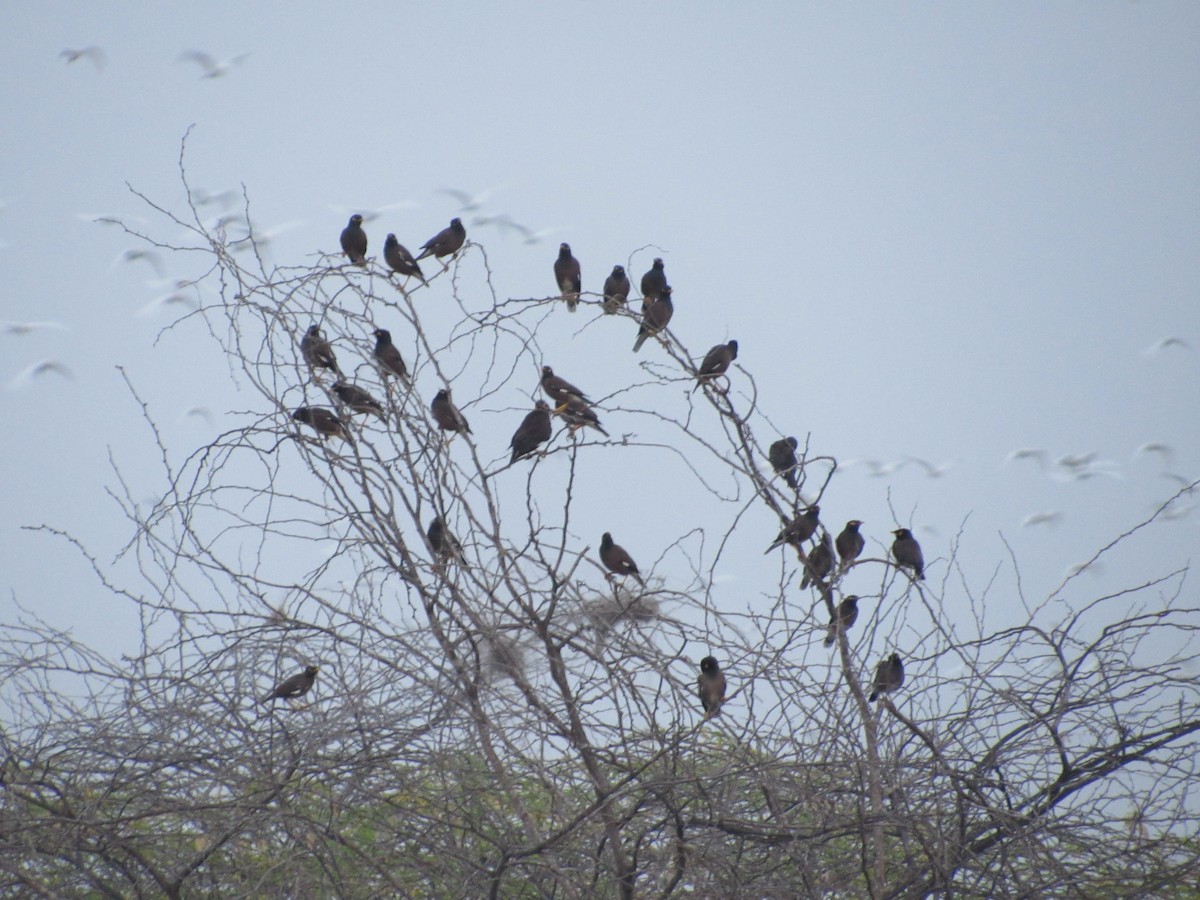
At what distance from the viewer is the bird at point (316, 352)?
12.0 ft

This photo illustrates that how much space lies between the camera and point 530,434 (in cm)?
462

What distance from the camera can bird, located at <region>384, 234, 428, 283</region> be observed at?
5.38m

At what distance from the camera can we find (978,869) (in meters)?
3.45

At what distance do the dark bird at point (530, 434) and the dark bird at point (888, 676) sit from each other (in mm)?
1432

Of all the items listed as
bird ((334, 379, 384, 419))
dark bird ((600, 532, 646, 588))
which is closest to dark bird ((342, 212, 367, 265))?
dark bird ((600, 532, 646, 588))

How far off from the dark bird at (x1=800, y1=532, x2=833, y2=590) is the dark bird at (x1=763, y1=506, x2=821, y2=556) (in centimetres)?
7

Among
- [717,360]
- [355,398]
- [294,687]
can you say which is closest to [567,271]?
[717,360]

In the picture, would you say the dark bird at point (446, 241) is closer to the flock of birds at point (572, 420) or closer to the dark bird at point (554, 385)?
the flock of birds at point (572, 420)

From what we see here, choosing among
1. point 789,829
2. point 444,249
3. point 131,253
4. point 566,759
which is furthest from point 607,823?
point 444,249

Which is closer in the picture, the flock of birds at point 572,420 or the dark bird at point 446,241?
the flock of birds at point 572,420

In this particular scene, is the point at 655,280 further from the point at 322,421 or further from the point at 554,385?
the point at 322,421

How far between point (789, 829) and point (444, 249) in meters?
4.41

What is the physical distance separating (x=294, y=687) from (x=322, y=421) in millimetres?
1069

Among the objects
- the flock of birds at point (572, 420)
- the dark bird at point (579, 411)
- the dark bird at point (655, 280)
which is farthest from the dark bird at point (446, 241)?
the dark bird at point (579, 411)
